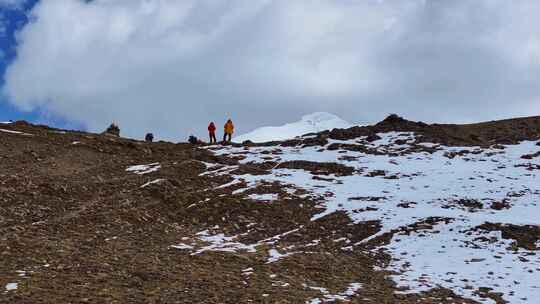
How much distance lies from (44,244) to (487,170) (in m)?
21.4

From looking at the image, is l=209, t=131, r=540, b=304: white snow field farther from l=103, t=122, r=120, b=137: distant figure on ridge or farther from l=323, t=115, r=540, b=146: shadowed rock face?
l=103, t=122, r=120, b=137: distant figure on ridge

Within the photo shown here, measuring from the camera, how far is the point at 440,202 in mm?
21641

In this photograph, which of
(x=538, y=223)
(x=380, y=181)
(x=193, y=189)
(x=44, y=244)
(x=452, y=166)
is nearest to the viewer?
(x=44, y=244)

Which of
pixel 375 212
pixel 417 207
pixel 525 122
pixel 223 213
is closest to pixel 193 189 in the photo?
pixel 223 213

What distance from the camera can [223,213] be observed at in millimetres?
20203

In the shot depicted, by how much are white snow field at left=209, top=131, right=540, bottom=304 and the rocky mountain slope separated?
7 cm

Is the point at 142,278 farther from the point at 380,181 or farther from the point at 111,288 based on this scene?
the point at 380,181

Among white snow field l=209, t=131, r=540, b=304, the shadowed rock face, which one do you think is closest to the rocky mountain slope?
white snow field l=209, t=131, r=540, b=304

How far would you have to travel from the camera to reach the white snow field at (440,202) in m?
14.4

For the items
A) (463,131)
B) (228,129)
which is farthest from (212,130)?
(463,131)

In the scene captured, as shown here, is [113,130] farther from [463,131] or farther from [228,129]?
[463,131]

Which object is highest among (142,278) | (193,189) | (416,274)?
(193,189)

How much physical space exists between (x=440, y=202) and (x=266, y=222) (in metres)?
7.60

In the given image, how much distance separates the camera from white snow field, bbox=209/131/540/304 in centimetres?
1437
